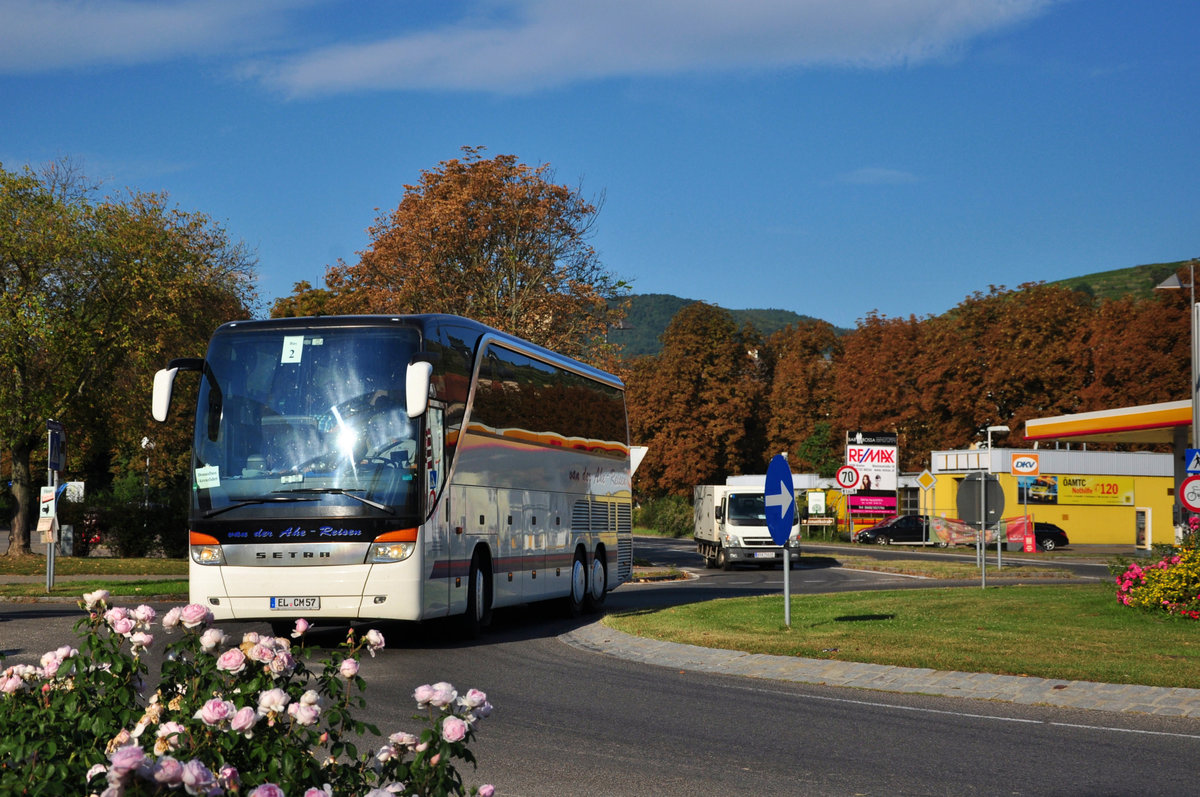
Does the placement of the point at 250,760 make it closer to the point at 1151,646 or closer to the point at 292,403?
the point at 292,403

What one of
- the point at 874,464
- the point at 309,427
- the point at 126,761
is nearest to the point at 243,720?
the point at 126,761

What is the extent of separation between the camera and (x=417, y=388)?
13242 millimetres

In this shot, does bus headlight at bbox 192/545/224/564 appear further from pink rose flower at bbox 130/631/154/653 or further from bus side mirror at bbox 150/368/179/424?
pink rose flower at bbox 130/631/154/653

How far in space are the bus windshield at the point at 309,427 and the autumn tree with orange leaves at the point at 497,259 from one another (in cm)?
1894

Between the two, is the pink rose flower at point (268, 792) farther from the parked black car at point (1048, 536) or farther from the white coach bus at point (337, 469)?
the parked black car at point (1048, 536)

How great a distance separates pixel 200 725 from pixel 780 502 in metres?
12.9

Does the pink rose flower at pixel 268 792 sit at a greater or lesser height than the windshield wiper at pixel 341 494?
lesser

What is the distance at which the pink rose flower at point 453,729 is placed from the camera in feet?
12.2

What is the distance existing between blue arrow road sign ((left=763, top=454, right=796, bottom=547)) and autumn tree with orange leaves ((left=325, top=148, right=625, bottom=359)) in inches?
702

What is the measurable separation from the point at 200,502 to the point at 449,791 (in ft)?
36.3

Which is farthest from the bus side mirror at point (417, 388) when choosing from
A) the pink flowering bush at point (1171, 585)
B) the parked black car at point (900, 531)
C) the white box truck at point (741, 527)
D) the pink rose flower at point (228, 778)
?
the parked black car at point (900, 531)

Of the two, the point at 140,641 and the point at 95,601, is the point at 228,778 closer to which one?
the point at 140,641

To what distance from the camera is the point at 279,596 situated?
545 inches

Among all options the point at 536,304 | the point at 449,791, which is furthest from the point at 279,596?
the point at 536,304
